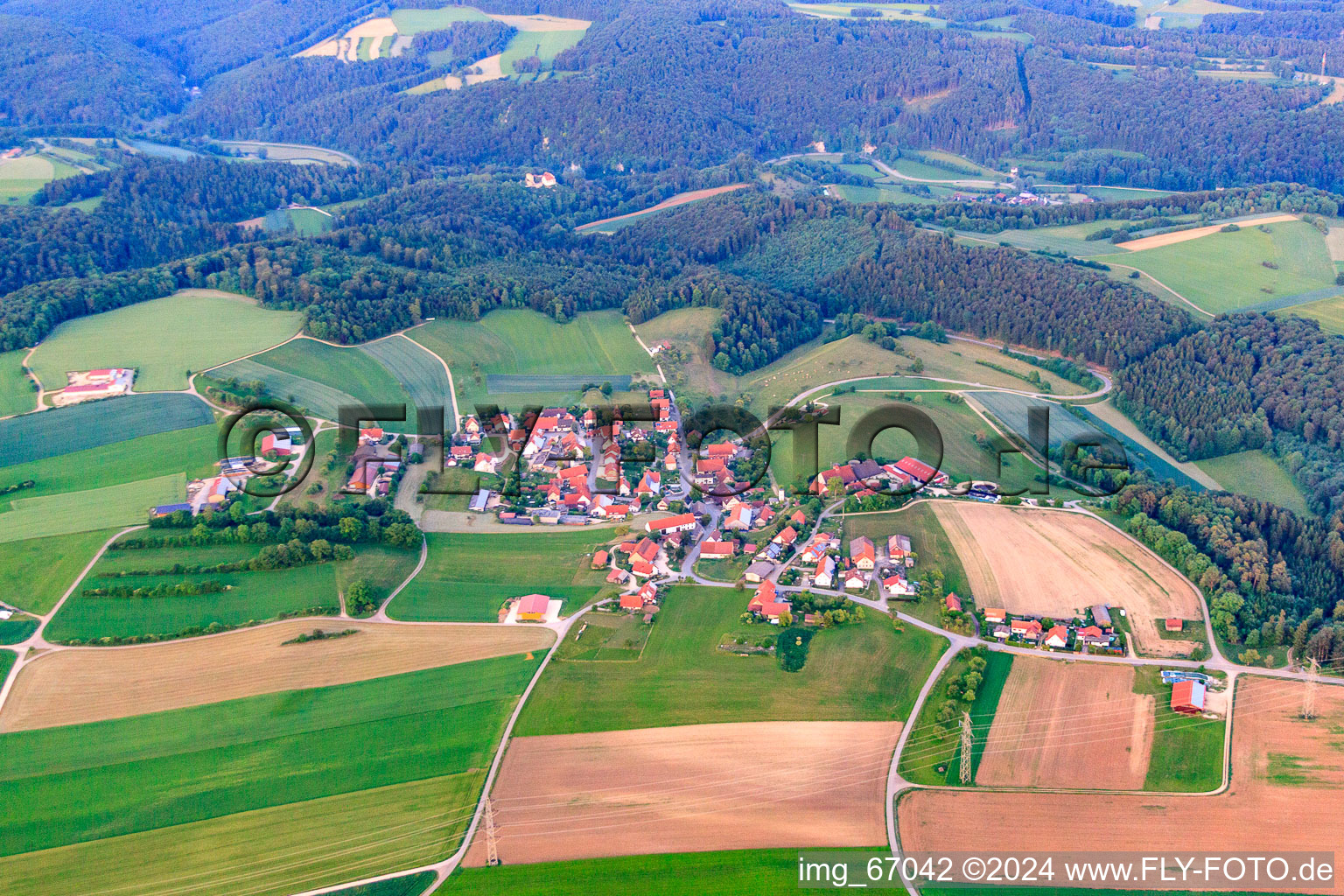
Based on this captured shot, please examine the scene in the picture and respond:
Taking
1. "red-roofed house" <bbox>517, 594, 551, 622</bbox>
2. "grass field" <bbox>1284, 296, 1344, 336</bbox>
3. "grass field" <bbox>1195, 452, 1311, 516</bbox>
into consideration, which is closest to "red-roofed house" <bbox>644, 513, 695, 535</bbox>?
"red-roofed house" <bbox>517, 594, 551, 622</bbox>

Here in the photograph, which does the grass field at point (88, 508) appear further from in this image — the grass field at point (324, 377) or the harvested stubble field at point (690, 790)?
the harvested stubble field at point (690, 790)

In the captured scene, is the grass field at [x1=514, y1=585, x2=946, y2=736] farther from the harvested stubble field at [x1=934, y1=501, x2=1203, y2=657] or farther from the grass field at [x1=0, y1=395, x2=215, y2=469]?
the grass field at [x1=0, y1=395, x2=215, y2=469]

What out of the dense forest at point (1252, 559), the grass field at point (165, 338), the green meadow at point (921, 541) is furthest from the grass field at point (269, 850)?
the grass field at point (165, 338)

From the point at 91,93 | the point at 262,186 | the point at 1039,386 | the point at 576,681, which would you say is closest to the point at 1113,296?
the point at 1039,386

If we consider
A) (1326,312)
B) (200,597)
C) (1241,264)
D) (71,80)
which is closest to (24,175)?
(71,80)

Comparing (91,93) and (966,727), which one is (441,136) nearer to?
(91,93)
